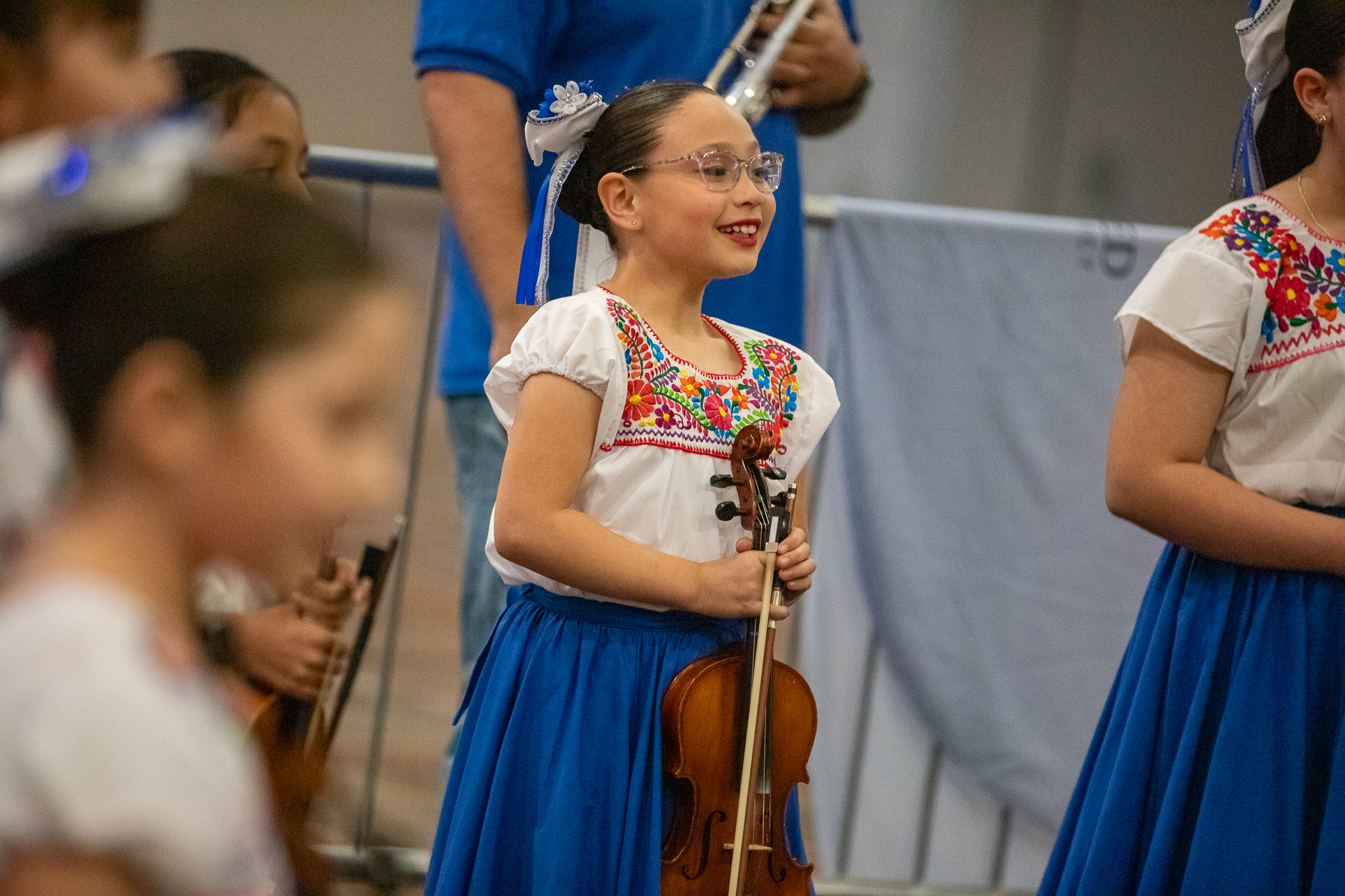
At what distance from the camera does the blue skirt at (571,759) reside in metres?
1.58

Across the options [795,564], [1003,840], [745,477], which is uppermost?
[745,477]

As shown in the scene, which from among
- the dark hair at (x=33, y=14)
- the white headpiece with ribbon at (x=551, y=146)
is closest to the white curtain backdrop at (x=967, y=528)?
the white headpiece with ribbon at (x=551, y=146)

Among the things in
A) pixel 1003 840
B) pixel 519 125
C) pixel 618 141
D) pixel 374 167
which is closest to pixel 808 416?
pixel 618 141

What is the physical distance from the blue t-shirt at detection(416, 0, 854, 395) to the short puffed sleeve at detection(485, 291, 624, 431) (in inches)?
13.6

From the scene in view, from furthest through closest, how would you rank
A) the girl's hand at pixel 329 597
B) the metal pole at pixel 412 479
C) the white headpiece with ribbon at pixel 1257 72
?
the metal pole at pixel 412 479 → the white headpiece with ribbon at pixel 1257 72 → the girl's hand at pixel 329 597

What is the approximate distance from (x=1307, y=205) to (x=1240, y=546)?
1.64ft

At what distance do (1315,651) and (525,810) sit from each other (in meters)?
1.04

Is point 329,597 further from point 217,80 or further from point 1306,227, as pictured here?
point 1306,227

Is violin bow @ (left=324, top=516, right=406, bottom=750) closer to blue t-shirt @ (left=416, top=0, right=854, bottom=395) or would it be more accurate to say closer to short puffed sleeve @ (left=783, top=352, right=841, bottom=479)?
blue t-shirt @ (left=416, top=0, right=854, bottom=395)

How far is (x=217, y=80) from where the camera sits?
1.85m

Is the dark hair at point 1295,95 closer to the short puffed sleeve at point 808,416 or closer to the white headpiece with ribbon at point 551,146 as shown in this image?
the short puffed sleeve at point 808,416

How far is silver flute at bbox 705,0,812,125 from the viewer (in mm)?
2031

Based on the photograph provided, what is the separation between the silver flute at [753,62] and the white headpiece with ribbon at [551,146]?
27cm

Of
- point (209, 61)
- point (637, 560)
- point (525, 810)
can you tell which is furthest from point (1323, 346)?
point (209, 61)
